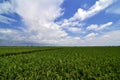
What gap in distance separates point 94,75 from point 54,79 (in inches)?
132

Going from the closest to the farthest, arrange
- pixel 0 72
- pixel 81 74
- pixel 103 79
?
1. pixel 103 79
2. pixel 81 74
3. pixel 0 72


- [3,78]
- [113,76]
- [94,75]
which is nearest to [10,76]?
[3,78]

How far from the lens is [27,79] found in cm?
1219

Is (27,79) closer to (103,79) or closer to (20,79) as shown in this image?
(20,79)

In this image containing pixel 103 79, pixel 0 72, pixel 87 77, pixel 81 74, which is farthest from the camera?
pixel 0 72

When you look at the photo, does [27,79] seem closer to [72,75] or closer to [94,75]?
[72,75]

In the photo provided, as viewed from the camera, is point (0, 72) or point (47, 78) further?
→ point (0, 72)

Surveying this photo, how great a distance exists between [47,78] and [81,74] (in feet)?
10.5

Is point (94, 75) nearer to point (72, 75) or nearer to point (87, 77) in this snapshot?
point (87, 77)

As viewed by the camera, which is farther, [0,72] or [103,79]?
[0,72]

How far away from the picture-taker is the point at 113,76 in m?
12.3

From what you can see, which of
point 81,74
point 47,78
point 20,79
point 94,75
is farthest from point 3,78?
point 94,75

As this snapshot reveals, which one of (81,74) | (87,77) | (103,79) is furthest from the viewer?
(81,74)

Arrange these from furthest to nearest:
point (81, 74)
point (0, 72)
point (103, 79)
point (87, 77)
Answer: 1. point (0, 72)
2. point (81, 74)
3. point (87, 77)
4. point (103, 79)
